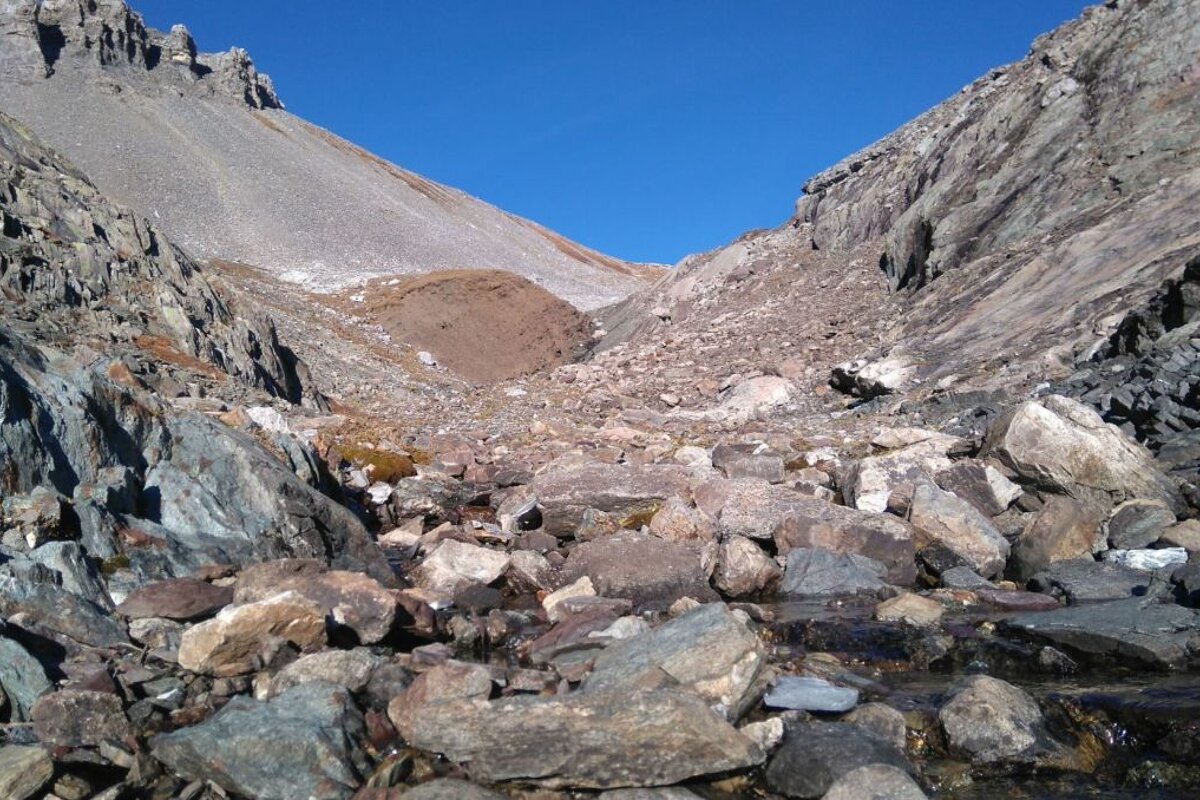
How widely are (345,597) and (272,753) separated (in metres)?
2.49

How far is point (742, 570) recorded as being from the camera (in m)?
9.02

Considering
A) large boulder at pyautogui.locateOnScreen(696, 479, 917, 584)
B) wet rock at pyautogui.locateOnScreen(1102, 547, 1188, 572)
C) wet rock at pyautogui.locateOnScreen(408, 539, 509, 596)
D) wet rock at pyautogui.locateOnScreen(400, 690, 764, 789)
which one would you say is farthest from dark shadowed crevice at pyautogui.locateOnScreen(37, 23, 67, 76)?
wet rock at pyautogui.locateOnScreen(1102, 547, 1188, 572)

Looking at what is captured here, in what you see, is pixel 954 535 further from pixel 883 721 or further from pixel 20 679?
pixel 20 679

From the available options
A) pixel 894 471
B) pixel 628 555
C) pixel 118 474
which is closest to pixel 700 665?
pixel 628 555

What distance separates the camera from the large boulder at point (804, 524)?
9.59 meters

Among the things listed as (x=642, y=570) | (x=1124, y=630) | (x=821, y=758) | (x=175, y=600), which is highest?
(x=175, y=600)

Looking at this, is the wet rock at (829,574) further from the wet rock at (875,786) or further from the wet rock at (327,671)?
the wet rock at (327,671)

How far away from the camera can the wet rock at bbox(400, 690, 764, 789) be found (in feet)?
15.0

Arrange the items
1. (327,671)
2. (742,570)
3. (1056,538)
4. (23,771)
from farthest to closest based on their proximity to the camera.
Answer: (1056,538)
(742,570)
(327,671)
(23,771)

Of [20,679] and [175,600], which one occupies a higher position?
[175,600]

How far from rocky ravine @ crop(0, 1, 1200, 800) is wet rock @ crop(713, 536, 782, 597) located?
0.03 m

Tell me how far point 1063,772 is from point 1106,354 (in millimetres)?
12565

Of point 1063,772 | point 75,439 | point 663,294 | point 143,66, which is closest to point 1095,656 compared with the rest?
point 1063,772

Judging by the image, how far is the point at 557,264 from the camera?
3216 inches
